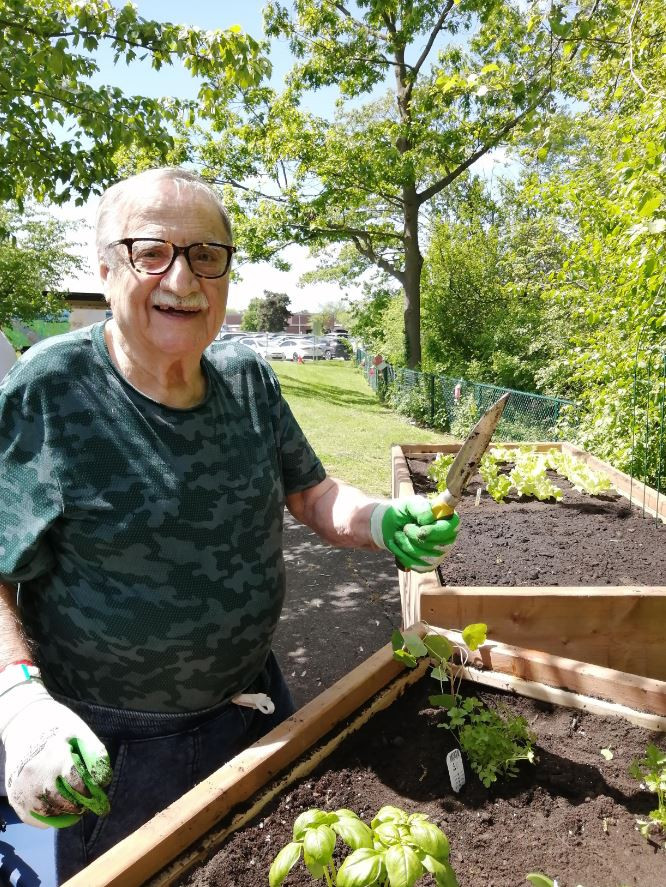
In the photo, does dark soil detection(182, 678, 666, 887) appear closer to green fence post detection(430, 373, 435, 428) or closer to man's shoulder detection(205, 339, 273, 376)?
man's shoulder detection(205, 339, 273, 376)

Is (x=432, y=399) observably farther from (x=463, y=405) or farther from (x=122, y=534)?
(x=122, y=534)

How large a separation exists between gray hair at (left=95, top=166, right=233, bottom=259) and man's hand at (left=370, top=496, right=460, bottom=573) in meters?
0.92

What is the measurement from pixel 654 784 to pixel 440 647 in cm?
57

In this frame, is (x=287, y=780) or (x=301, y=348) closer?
(x=287, y=780)

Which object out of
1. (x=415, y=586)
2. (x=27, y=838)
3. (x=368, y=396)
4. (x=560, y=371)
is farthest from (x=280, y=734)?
(x=368, y=396)

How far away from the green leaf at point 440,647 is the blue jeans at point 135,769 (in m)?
0.62

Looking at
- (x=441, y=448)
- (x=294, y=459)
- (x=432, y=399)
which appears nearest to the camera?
(x=294, y=459)

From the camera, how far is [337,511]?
6.20 ft

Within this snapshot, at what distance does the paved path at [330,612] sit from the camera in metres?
3.94

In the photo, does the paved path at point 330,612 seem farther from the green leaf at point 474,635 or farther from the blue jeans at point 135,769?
the green leaf at point 474,635

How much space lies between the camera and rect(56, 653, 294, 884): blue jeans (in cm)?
154

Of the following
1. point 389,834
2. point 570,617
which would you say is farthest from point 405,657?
point 570,617

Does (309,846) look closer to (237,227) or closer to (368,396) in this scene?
(237,227)

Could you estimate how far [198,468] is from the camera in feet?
5.10
